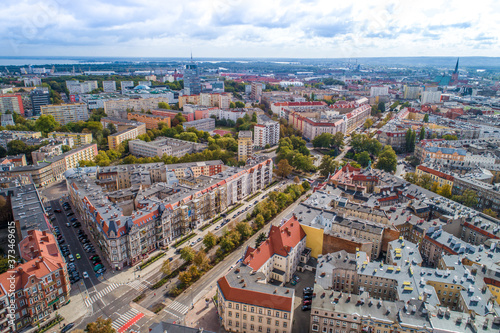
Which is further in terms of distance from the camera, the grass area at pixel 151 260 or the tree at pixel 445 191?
the tree at pixel 445 191

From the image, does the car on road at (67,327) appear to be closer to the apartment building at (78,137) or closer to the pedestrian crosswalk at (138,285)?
the pedestrian crosswalk at (138,285)

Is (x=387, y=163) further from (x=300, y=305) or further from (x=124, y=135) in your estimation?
(x=124, y=135)

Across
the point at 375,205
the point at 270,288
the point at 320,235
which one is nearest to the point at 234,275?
the point at 270,288

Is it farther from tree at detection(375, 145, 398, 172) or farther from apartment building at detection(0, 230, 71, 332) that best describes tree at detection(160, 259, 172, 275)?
tree at detection(375, 145, 398, 172)

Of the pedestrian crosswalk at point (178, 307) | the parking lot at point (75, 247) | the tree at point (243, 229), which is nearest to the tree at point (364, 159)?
the tree at point (243, 229)


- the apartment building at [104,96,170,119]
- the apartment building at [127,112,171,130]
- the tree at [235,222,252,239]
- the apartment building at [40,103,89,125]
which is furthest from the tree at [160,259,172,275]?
the apartment building at [40,103,89,125]

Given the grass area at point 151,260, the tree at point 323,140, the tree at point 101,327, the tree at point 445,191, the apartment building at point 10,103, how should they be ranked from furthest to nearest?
the apartment building at point 10,103 < the tree at point 323,140 < the tree at point 445,191 < the grass area at point 151,260 < the tree at point 101,327

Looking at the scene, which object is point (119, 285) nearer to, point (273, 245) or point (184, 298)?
point (184, 298)
